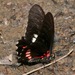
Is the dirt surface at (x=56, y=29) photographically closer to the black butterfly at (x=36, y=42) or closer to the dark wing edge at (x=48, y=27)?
the black butterfly at (x=36, y=42)

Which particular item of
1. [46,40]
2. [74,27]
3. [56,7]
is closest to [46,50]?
[46,40]

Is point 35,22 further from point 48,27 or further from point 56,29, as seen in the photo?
point 56,29

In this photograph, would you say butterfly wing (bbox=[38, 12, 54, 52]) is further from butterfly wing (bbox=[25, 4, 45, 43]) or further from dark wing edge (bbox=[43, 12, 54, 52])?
butterfly wing (bbox=[25, 4, 45, 43])

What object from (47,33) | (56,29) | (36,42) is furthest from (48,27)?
(56,29)

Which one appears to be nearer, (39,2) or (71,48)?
(71,48)

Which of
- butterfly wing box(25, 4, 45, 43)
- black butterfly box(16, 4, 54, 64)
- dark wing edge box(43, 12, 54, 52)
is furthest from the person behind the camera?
butterfly wing box(25, 4, 45, 43)

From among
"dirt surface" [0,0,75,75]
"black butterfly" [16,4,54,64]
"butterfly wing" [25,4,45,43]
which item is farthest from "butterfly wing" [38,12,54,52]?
"dirt surface" [0,0,75,75]

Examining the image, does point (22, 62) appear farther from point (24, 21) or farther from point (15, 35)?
point (24, 21)
